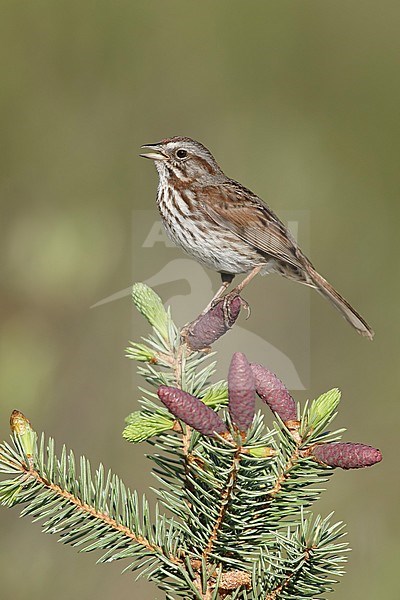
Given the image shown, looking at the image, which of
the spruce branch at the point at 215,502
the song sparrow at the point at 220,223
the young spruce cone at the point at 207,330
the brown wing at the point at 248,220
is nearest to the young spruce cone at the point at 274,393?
the spruce branch at the point at 215,502

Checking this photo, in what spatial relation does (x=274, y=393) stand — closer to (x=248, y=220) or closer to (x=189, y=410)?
(x=189, y=410)

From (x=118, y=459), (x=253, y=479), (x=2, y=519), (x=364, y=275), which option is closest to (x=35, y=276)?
(x=2, y=519)

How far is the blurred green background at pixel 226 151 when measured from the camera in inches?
125

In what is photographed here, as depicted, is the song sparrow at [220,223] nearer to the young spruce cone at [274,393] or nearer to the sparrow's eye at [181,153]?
the sparrow's eye at [181,153]

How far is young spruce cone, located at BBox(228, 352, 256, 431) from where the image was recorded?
100 centimetres

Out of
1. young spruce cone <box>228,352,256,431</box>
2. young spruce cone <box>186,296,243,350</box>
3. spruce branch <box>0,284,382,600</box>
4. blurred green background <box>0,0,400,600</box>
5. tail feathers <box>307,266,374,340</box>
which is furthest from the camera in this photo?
blurred green background <box>0,0,400,600</box>

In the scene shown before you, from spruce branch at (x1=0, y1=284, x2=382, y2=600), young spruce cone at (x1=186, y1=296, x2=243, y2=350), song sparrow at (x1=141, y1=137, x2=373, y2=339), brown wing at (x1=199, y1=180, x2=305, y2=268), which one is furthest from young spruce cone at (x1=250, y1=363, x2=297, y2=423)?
brown wing at (x1=199, y1=180, x2=305, y2=268)

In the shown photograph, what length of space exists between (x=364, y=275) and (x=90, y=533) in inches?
114

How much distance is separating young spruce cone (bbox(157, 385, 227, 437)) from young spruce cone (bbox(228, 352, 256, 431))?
1.2 inches

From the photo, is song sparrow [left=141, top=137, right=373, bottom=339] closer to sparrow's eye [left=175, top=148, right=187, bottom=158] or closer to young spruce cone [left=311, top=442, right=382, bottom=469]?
sparrow's eye [left=175, top=148, right=187, bottom=158]

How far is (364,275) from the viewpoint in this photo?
155 inches

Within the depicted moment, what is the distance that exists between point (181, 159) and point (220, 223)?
222 millimetres

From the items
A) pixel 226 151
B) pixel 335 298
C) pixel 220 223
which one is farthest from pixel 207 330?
pixel 226 151

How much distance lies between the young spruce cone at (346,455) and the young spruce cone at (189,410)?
5.1 inches
